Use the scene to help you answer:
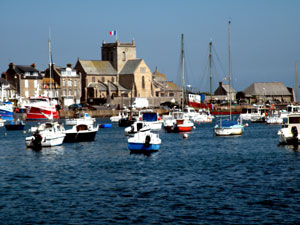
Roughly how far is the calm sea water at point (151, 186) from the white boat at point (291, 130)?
1130 millimetres

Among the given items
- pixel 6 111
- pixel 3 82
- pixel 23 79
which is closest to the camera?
pixel 6 111

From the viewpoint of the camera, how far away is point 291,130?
6094cm

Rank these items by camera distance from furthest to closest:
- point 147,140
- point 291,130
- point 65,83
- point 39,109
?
1. point 65,83
2. point 39,109
3. point 291,130
4. point 147,140

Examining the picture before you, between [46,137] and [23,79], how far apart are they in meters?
107

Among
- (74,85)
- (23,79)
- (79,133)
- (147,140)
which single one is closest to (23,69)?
(23,79)

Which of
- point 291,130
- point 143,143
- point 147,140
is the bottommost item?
point 143,143

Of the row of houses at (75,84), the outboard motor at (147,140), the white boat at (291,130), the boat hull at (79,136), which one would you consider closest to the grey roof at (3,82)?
the row of houses at (75,84)

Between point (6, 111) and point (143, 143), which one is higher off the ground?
point (6, 111)

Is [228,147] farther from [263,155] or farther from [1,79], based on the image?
[1,79]

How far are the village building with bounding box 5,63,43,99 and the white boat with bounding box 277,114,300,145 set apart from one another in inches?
4545

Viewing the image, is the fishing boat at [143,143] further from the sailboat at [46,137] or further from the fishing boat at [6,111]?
the fishing boat at [6,111]

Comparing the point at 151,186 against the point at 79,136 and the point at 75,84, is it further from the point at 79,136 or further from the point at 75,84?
the point at 75,84

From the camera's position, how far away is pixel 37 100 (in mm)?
130625

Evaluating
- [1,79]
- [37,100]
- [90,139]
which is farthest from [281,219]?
[1,79]
